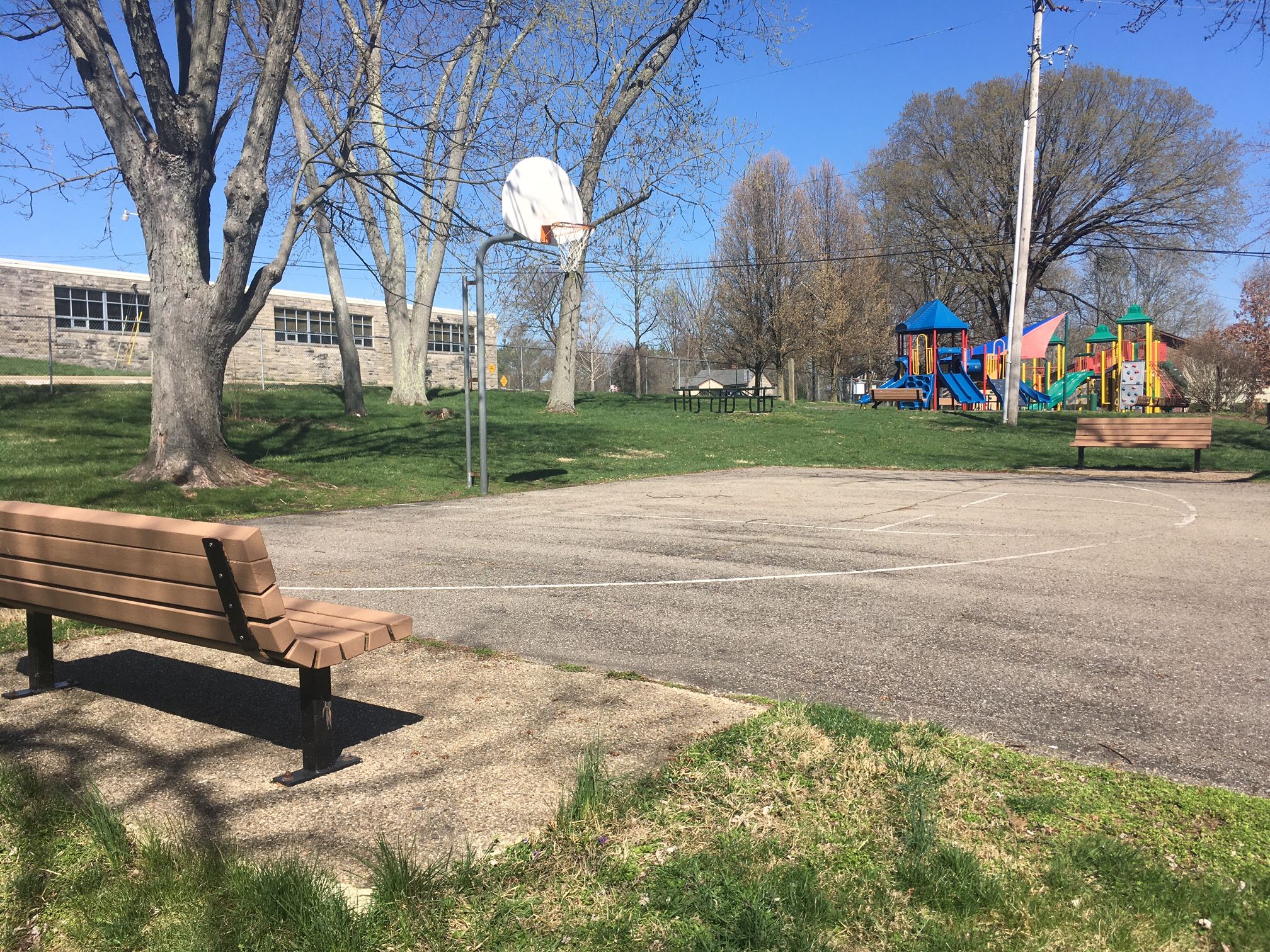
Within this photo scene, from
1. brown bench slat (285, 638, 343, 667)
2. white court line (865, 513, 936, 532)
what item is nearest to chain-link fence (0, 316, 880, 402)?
white court line (865, 513, 936, 532)

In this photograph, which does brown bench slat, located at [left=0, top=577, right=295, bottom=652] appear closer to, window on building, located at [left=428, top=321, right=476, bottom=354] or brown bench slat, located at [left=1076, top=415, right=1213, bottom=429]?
brown bench slat, located at [left=1076, top=415, right=1213, bottom=429]

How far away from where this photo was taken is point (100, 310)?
3566cm

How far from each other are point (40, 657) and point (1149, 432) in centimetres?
1811

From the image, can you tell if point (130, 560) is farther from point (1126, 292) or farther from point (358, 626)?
point (1126, 292)

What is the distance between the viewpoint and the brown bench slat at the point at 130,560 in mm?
3287

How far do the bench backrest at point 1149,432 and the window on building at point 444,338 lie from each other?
35842 millimetres

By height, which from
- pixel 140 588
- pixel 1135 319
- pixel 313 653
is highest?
pixel 1135 319

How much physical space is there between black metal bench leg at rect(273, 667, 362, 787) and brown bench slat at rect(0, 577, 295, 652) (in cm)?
24

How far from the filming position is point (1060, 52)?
81.4 feet

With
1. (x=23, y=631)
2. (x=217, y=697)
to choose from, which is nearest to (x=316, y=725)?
(x=217, y=697)

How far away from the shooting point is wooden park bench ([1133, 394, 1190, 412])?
3466cm

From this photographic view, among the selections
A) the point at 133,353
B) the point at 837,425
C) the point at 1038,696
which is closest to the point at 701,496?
the point at 1038,696

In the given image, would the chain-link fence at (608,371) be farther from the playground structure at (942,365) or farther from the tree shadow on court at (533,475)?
the tree shadow on court at (533,475)

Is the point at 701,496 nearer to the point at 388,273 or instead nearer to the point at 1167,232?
the point at 388,273
